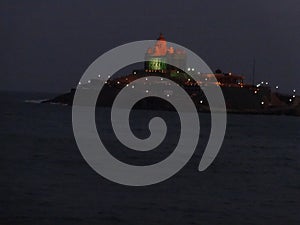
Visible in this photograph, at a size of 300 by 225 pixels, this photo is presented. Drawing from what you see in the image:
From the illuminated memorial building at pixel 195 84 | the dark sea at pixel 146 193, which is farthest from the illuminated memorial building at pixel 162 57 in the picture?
the dark sea at pixel 146 193

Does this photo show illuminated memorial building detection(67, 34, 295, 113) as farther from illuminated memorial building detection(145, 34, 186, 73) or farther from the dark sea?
the dark sea

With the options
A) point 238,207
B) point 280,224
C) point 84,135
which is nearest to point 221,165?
point 238,207

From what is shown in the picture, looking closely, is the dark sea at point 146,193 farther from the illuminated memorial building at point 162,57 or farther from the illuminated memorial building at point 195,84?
the illuminated memorial building at point 162,57

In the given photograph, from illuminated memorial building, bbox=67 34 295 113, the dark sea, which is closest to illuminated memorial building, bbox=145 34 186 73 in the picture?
illuminated memorial building, bbox=67 34 295 113

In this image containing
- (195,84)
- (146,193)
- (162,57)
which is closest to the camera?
(146,193)

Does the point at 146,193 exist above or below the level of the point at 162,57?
below

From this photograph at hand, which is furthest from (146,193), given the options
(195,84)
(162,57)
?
(162,57)

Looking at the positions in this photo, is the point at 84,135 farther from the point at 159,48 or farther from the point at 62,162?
the point at 159,48

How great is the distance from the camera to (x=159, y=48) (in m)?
77.2

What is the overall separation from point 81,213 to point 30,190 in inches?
87.0

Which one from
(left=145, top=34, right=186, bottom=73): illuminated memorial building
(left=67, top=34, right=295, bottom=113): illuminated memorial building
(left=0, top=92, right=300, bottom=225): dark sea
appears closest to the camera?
(left=0, top=92, right=300, bottom=225): dark sea

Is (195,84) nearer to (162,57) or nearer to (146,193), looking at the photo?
(162,57)

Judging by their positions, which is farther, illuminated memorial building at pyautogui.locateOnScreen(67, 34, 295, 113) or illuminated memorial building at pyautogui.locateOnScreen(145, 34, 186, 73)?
illuminated memorial building at pyautogui.locateOnScreen(145, 34, 186, 73)

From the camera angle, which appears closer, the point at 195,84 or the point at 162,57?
the point at 195,84
